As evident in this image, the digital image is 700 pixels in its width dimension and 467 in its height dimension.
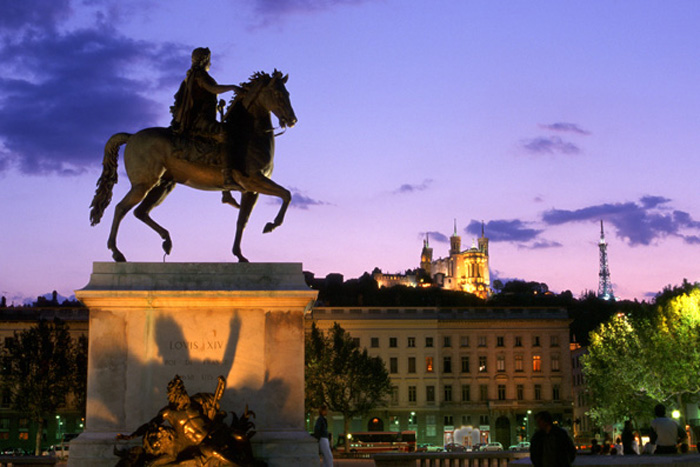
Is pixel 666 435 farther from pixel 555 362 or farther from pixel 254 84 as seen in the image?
pixel 555 362

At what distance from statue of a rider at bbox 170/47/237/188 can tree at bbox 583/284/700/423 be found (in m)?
39.8

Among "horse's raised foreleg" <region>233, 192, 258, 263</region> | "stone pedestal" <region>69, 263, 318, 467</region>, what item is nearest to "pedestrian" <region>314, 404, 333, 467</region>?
"stone pedestal" <region>69, 263, 318, 467</region>

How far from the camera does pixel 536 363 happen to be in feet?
311

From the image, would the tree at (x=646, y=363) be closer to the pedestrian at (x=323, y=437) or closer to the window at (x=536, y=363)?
the window at (x=536, y=363)

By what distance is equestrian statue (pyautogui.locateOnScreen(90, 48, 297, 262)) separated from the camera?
570 inches

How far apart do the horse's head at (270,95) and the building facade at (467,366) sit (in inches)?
3000

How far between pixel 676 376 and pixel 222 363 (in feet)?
135

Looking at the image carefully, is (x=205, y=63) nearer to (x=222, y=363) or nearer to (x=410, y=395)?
(x=222, y=363)

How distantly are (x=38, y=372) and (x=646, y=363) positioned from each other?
115 feet

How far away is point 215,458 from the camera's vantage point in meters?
12.1

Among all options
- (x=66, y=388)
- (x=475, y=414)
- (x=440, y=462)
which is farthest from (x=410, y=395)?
(x=440, y=462)

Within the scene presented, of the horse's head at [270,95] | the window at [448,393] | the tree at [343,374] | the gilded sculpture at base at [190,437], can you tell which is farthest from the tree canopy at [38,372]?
the gilded sculpture at base at [190,437]

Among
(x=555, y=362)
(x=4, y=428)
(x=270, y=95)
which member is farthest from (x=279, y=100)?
(x=555, y=362)

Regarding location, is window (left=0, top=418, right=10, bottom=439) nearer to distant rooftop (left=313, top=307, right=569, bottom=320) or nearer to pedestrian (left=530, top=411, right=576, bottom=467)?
distant rooftop (left=313, top=307, right=569, bottom=320)
